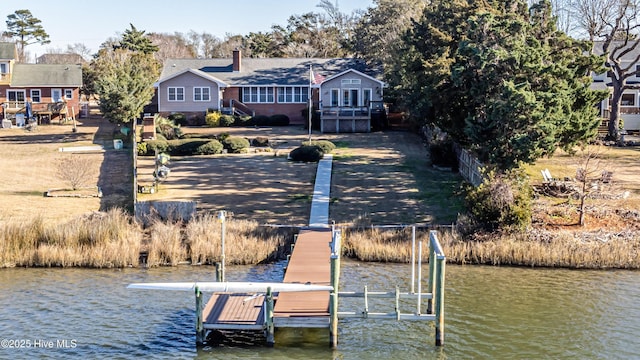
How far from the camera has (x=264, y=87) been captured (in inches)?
2498

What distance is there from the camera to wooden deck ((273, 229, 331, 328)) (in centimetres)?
1905

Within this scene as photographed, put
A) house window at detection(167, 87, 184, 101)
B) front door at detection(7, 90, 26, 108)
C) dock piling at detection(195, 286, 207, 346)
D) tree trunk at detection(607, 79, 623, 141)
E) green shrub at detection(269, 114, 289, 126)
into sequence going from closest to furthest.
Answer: dock piling at detection(195, 286, 207, 346) → tree trunk at detection(607, 79, 623, 141) → green shrub at detection(269, 114, 289, 126) → house window at detection(167, 87, 184, 101) → front door at detection(7, 90, 26, 108)

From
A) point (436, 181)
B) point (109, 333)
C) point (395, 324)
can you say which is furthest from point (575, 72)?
point (109, 333)

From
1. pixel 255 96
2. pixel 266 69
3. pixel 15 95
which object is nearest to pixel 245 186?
pixel 255 96

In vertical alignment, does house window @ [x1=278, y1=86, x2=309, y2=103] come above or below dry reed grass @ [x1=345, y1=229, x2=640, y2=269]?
above

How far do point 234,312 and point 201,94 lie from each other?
4427 centimetres

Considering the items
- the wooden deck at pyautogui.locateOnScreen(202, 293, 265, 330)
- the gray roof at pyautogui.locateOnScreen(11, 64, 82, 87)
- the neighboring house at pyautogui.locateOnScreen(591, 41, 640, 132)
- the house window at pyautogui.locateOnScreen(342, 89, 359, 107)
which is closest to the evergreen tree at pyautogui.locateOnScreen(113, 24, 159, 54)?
the gray roof at pyautogui.locateOnScreen(11, 64, 82, 87)

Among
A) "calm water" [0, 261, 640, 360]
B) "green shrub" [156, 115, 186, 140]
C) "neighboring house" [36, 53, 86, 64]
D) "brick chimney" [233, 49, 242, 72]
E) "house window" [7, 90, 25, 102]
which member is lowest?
"calm water" [0, 261, 640, 360]

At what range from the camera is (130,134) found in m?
54.3

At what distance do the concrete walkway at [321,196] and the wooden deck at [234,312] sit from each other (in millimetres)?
8597

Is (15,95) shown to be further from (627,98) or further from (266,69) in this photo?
(627,98)

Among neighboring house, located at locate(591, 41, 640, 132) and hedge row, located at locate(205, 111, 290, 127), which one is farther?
hedge row, located at locate(205, 111, 290, 127)

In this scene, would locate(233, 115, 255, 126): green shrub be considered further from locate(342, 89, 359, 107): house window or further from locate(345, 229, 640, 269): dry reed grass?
locate(345, 229, 640, 269): dry reed grass

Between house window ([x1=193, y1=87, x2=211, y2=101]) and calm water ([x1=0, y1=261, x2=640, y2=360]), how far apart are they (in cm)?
3755
